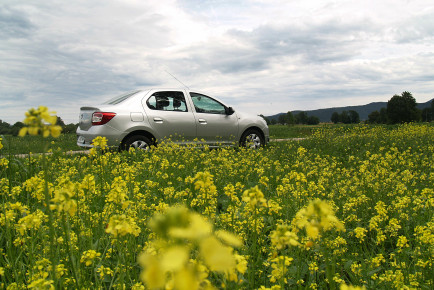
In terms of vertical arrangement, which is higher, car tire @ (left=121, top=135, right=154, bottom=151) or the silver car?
the silver car

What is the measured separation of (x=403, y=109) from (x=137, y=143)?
216 feet

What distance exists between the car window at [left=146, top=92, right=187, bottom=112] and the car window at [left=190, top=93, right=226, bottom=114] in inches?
15.6

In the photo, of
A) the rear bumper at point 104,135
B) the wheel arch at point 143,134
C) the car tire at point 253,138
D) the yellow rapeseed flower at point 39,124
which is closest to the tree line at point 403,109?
the car tire at point 253,138

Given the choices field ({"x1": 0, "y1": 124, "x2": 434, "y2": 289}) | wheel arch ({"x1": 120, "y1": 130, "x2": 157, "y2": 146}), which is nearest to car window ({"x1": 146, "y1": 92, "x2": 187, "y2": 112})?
wheel arch ({"x1": 120, "y1": 130, "x2": 157, "y2": 146})

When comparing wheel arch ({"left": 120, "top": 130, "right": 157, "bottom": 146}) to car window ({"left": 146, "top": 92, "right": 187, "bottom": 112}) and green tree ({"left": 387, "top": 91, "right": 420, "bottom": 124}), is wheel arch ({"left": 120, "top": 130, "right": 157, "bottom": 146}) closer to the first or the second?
car window ({"left": 146, "top": 92, "right": 187, "bottom": 112})

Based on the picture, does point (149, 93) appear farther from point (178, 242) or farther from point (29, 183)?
point (178, 242)

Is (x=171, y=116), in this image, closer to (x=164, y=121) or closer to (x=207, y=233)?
(x=164, y=121)

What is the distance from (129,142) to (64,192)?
658cm

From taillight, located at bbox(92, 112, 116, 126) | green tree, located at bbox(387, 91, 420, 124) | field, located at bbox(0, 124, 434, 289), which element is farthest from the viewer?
green tree, located at bbox(387, 91, 420, 124)

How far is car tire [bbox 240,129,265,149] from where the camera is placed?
9945mm

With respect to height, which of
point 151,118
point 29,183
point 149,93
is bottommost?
point 29,183

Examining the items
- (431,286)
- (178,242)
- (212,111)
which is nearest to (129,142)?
(212,111)

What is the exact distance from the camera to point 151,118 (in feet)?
26.3

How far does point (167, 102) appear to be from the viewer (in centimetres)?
853
